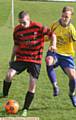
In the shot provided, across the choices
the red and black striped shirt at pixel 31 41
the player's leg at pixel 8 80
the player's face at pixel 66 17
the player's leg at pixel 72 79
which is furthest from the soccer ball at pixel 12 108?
the player's face at pixel 66 17

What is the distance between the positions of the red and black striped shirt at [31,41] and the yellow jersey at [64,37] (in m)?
0.42

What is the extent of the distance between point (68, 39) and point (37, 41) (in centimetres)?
74

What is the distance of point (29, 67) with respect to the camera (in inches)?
303

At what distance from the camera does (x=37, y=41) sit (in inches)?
303

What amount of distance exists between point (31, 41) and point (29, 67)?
48 cm

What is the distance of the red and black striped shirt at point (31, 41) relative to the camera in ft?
25.0

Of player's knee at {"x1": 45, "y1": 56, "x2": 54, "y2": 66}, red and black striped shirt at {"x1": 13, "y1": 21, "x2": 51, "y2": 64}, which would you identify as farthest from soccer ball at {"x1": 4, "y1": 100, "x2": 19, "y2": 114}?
player's knee at {"x1": 45, "y1": 56, "x2": 54, "y2": 66}

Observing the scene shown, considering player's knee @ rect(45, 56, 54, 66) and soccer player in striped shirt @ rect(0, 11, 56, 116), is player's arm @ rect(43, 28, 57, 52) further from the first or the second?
player's knee @ rect(45, 56, 54, 66)

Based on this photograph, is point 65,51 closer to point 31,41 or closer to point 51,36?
point 51,36

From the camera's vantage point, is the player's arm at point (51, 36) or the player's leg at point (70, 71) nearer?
the player's arm at point (51, 36)

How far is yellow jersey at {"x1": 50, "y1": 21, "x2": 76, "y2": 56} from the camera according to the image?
8.05 meters

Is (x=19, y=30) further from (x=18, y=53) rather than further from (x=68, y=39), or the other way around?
(x=68, y=39)

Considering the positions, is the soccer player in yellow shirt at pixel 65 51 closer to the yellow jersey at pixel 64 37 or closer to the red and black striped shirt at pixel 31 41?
the yellow jersey at pixel 64 37

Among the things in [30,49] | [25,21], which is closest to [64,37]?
[30,49]
